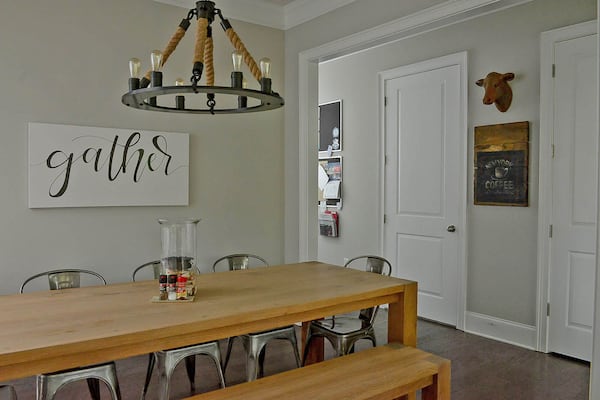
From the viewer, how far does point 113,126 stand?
360 cm

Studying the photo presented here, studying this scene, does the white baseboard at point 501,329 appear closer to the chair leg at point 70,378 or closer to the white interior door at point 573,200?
the white interior door at point 573,200

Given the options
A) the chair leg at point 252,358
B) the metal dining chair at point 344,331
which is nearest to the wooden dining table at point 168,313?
the metal dining chair at point 344,331

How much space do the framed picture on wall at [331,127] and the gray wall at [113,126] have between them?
1178 mm

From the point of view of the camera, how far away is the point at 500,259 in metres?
4.04

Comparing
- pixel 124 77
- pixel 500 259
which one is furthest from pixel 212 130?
pixel 500 259

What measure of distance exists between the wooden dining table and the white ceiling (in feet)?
7.73

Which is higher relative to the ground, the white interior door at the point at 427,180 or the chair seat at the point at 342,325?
the white interior door at the point at 427,180

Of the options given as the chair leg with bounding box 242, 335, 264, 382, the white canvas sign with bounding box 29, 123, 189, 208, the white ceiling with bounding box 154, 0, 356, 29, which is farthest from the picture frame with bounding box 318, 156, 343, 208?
the chair leg with bounding box 242, 335, 264, 382

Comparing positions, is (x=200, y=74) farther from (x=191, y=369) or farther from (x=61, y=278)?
(x=191, y=369)

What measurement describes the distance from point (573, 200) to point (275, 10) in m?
2.99

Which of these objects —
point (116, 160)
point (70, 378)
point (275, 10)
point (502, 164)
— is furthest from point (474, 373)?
point (275, 10)

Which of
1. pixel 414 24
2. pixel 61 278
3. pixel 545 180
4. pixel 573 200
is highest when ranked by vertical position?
pixel 414 24

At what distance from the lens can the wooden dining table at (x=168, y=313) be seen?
5.64ft

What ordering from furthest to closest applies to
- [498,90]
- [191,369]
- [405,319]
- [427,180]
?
1. [427,180]
2. [498,90]
3. [191,369]
4. [405,319]
